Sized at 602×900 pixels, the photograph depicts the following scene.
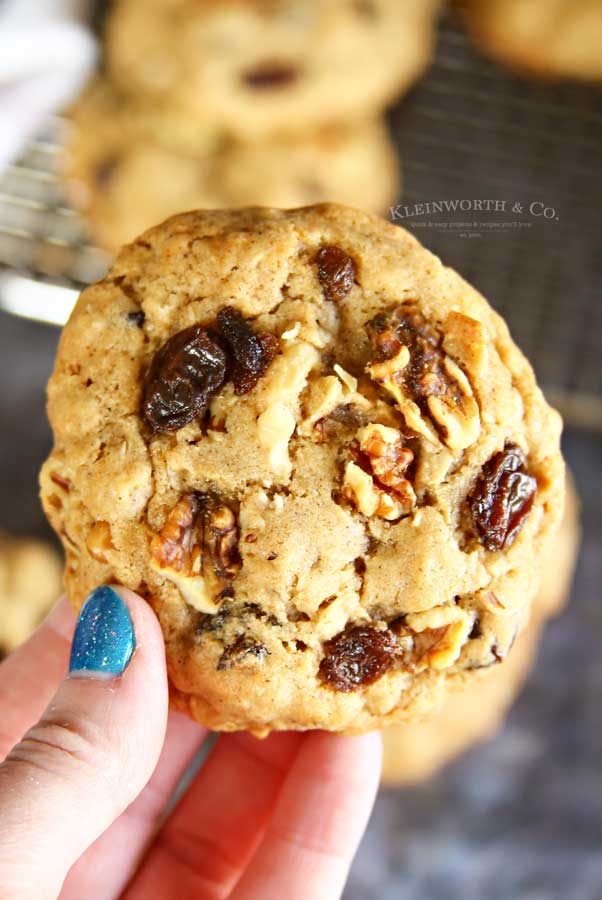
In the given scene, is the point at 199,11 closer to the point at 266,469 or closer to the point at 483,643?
the point at 266,469

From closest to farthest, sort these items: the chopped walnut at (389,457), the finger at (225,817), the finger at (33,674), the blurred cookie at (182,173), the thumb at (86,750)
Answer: the thumb at (86,750), the chopped walnut at (389,457), the finger at (33,674), the finger at (225,817), the blurred cookie at (182,173)

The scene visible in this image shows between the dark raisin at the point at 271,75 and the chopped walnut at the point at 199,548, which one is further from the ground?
the dark raisin at the point at 271,75

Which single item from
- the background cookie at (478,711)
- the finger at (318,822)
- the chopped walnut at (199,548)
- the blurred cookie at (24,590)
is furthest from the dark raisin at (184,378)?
the background cookie at (478,711)

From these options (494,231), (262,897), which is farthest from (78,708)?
(494,231)

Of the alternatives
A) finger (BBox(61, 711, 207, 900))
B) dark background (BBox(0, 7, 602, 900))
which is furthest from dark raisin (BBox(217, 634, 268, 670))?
dark background (BBox(0, 7, 602, 900))

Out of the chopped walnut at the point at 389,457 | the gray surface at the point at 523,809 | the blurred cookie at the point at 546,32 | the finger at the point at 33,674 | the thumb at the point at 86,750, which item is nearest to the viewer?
the thumb at the point at 86,750

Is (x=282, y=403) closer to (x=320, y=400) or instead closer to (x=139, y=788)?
(x=320, y=400)

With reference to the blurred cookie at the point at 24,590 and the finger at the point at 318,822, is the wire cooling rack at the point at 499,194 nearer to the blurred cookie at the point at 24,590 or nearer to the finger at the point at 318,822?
the blurred cookie at the point at 24,590

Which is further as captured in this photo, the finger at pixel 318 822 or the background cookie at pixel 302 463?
the finger at pixel 318 822

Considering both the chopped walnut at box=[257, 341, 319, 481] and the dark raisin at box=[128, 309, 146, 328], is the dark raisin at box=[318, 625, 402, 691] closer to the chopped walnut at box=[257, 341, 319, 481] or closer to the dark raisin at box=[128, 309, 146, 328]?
the chopped walnut at box=[257, 341, 319, 481]
